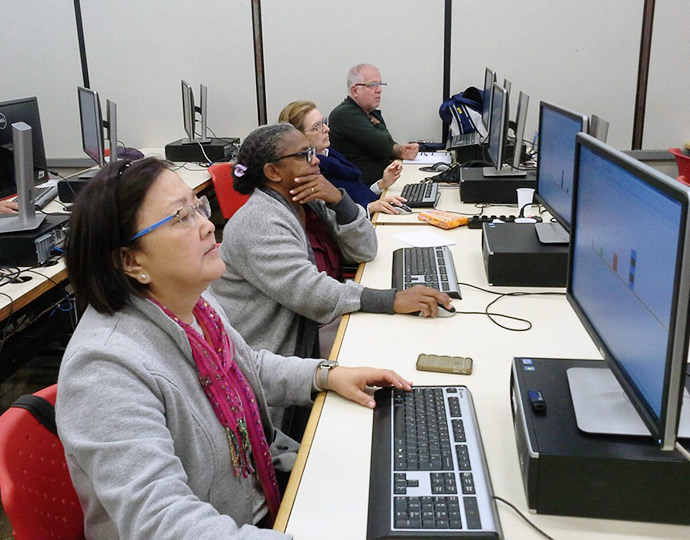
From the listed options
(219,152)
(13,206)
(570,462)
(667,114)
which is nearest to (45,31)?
(219,152)

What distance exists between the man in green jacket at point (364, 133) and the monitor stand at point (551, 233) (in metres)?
2.02

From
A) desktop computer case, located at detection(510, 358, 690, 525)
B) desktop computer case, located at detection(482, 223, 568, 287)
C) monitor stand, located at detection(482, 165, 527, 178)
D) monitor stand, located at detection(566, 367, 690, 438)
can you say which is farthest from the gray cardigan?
monitor stand, located at detection(482, 165, 527, 178)

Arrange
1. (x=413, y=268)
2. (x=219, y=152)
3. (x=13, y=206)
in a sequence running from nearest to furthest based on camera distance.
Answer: (x=413, y=268) < (x=13, y=206) < (x=219, y=152)

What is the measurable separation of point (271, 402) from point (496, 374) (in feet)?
1.60

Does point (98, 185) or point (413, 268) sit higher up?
point (98, 185)

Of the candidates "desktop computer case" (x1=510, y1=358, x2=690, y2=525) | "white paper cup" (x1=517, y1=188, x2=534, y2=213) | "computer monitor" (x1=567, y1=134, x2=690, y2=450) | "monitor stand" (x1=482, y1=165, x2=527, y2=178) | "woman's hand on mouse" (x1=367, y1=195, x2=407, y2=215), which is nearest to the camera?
"computer monitor" (x1=567, y1=134, x2=690, y2=450)

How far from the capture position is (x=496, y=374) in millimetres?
1382

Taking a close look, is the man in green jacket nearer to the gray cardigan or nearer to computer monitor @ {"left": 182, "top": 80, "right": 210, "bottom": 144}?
computer monitor @ {"left": 182, "top": 80, "right": 210, "bottom": 144}

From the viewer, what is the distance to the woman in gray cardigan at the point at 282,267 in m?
1.78

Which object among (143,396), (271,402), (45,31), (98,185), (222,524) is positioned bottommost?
(271,402)

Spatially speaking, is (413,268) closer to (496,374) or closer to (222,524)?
(496,374)

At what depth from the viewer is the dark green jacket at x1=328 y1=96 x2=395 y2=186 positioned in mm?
3914

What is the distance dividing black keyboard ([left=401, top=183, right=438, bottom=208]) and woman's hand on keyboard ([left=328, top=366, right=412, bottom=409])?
166 cm

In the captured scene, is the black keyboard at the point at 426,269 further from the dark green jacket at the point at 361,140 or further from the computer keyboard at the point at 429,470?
the dark green jacket at the point at 361,140
